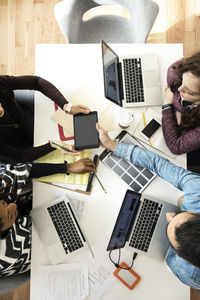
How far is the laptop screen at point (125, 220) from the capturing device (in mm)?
1304

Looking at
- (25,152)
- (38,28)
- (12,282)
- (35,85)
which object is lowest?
(12,282)

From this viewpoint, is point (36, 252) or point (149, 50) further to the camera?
point (149, 50)

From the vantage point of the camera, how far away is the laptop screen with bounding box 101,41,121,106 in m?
1.42

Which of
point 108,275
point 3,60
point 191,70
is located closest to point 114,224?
point 108,275

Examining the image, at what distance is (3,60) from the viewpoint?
2.28 m

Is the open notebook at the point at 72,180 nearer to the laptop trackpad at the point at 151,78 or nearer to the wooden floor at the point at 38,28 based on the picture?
the laptop trackpad at the point at 151,78

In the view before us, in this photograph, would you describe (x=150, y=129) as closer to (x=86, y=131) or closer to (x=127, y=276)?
(x=86, y=131)

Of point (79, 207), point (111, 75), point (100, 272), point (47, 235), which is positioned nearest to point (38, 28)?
point (111, 75)

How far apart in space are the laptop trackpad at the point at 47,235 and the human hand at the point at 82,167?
31 centimetres

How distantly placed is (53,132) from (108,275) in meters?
0.81

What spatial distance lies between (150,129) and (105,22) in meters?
0.87

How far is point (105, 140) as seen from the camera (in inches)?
52.9

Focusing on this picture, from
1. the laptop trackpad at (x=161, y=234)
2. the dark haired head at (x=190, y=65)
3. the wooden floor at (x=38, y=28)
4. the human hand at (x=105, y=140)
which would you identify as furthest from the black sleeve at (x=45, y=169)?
the wooden floor at (x=38, y=28)

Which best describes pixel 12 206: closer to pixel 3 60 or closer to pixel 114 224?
pixel 114 224
